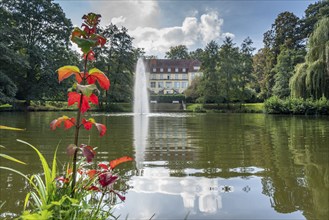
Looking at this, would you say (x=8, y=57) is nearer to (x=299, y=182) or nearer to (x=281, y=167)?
(x=281, y=167)

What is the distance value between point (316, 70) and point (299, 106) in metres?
4.38

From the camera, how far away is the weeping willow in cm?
1995

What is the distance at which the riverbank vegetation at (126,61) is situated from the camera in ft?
71.7

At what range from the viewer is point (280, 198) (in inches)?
135

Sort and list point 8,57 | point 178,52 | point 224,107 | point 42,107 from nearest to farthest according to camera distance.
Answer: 1. point 8,57
2. point 42,107
3. point 224,107
4. point 178,52

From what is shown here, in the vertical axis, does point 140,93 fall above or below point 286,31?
below

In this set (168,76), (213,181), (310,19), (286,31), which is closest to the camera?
(213,181)

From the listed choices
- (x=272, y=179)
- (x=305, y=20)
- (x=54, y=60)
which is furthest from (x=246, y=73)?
(x=272, y=179)

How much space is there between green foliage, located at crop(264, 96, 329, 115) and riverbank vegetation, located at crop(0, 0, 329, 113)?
594mm

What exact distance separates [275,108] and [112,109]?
58.9 ft

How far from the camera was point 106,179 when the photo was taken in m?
1.65

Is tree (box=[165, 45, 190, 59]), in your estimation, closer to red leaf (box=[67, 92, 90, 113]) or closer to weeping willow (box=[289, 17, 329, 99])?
weeping willow (box=[289, 17, 329, 99])

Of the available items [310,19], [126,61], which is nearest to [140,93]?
[126,61]

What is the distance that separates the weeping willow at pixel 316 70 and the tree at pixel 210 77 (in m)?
17.1
